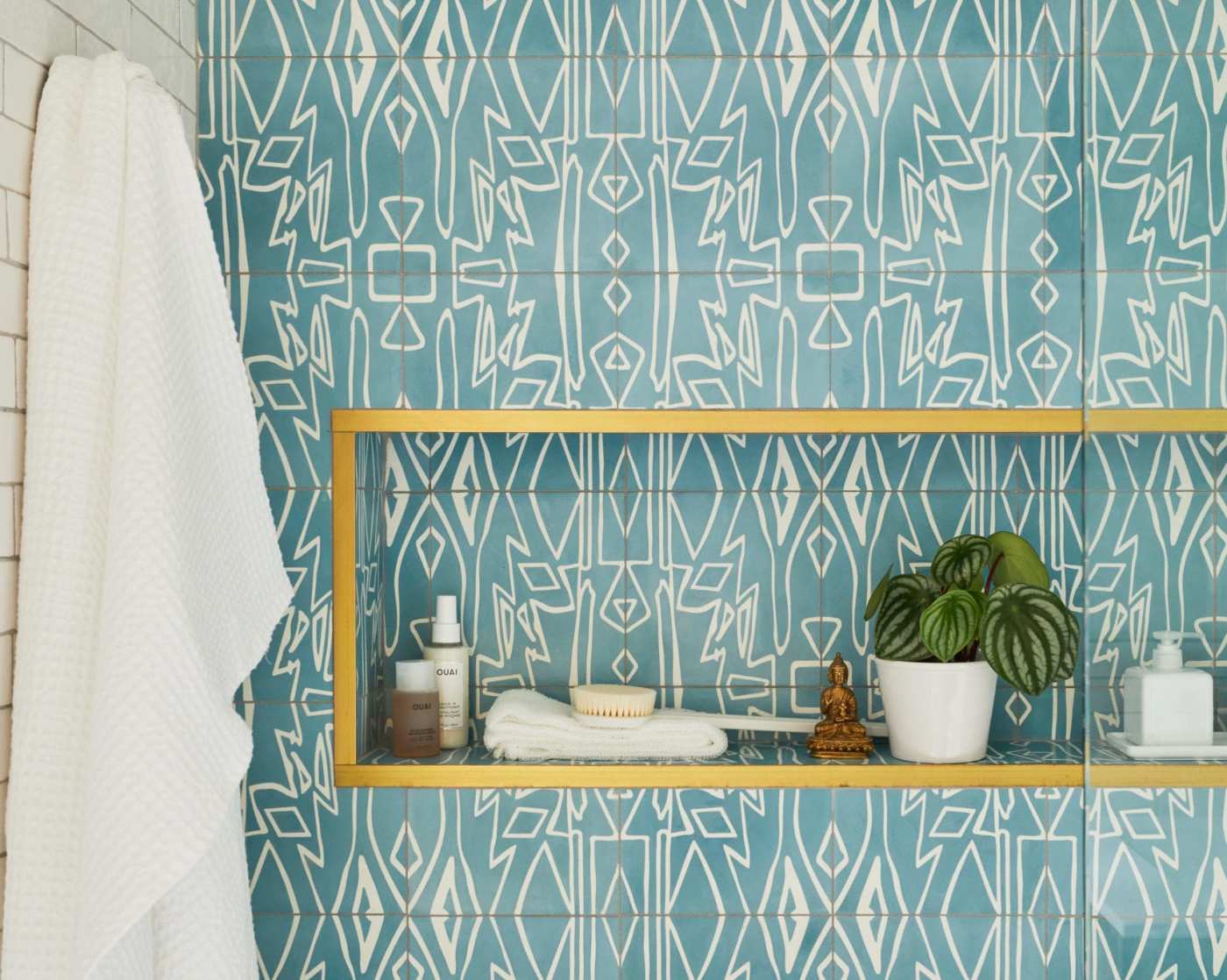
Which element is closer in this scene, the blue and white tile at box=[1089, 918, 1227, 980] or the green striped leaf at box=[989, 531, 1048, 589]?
the blue and white tile at box=[1089, 918, 1227, 980]

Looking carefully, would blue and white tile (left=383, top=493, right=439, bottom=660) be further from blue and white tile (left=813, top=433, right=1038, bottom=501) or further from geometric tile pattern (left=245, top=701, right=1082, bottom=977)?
blue and white tile (left=813, top=433, right=1038, bottom=501)

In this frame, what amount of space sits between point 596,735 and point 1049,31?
94cm

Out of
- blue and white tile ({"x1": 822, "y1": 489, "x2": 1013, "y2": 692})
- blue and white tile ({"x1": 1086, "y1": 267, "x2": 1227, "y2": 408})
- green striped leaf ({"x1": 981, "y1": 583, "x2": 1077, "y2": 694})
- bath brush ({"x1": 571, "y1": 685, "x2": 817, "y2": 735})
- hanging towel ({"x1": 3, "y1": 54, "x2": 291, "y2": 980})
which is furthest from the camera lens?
blue and white tile ({"x1": 822, "y1": 489, "x2": 1013, "y2": 692})

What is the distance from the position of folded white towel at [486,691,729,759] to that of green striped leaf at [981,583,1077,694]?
0.33 metres

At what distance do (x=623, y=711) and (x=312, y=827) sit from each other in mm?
378

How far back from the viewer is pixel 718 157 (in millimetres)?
1310

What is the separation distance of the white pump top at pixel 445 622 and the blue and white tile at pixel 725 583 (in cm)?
22

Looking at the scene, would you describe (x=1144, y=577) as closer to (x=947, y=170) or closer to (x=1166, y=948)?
(x=1166, y=948)

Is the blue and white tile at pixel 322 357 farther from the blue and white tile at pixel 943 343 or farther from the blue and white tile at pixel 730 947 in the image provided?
the blue and white tile at pixel 730 947

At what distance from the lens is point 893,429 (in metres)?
1.29

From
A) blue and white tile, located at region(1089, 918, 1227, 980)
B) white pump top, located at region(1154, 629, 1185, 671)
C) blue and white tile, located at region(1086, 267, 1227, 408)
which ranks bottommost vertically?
blue and white tile, located at region(1089, 918, 1227, 980)

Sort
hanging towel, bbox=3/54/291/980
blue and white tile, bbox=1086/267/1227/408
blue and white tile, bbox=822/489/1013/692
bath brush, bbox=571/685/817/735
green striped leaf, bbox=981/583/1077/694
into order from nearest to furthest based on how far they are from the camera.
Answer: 1. blue and white tile, bbox=1086/267/1227/408
2. hanging towel, bbox=3/54/291/980
3. green striped leaf, bbox=981/583/1077/694
4. bath brush, bbox=571/685/817/735
5. blue and white tile, bbox=822/489/1013/692

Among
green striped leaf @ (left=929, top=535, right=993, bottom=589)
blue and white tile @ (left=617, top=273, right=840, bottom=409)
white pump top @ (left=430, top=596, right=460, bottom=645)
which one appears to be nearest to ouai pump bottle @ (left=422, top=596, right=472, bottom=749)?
white pump top @ (left=430, top=596, right=460, bottom=645)

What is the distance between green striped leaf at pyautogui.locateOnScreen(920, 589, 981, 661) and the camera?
1245 millimetres
